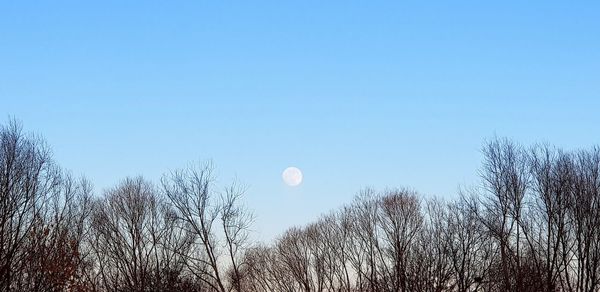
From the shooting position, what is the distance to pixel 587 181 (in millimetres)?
30484

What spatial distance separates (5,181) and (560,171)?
22.9m

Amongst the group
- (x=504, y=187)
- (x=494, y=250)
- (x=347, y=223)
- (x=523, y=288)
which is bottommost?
(x=523, y=288)

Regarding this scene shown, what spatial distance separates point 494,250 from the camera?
Answer: 110 feet

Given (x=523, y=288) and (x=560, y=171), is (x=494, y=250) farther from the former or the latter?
(x=560, y=171)

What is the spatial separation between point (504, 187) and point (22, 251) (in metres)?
20.5

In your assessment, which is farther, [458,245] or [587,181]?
[458,245]

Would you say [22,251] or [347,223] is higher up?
[347,223]

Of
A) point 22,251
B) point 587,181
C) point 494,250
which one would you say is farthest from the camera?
point 494,250

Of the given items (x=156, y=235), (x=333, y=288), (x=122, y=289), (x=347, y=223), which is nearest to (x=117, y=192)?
(x=156, y=235)

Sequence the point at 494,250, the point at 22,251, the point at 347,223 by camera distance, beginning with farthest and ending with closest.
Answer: the point at 347,223
the point at 494,250
the point at 22,251

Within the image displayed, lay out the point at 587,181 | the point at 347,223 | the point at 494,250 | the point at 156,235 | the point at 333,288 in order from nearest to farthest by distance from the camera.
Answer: the point at 587,181 → the point at 494,250 → the point at 156,235 → the point at 347,223 → the point at 333,288

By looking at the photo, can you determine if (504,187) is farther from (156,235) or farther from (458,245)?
(156,235)

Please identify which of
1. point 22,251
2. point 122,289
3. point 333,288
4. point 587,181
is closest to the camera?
point 22,251

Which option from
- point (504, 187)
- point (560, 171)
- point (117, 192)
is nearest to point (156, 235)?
point (117, 192)
